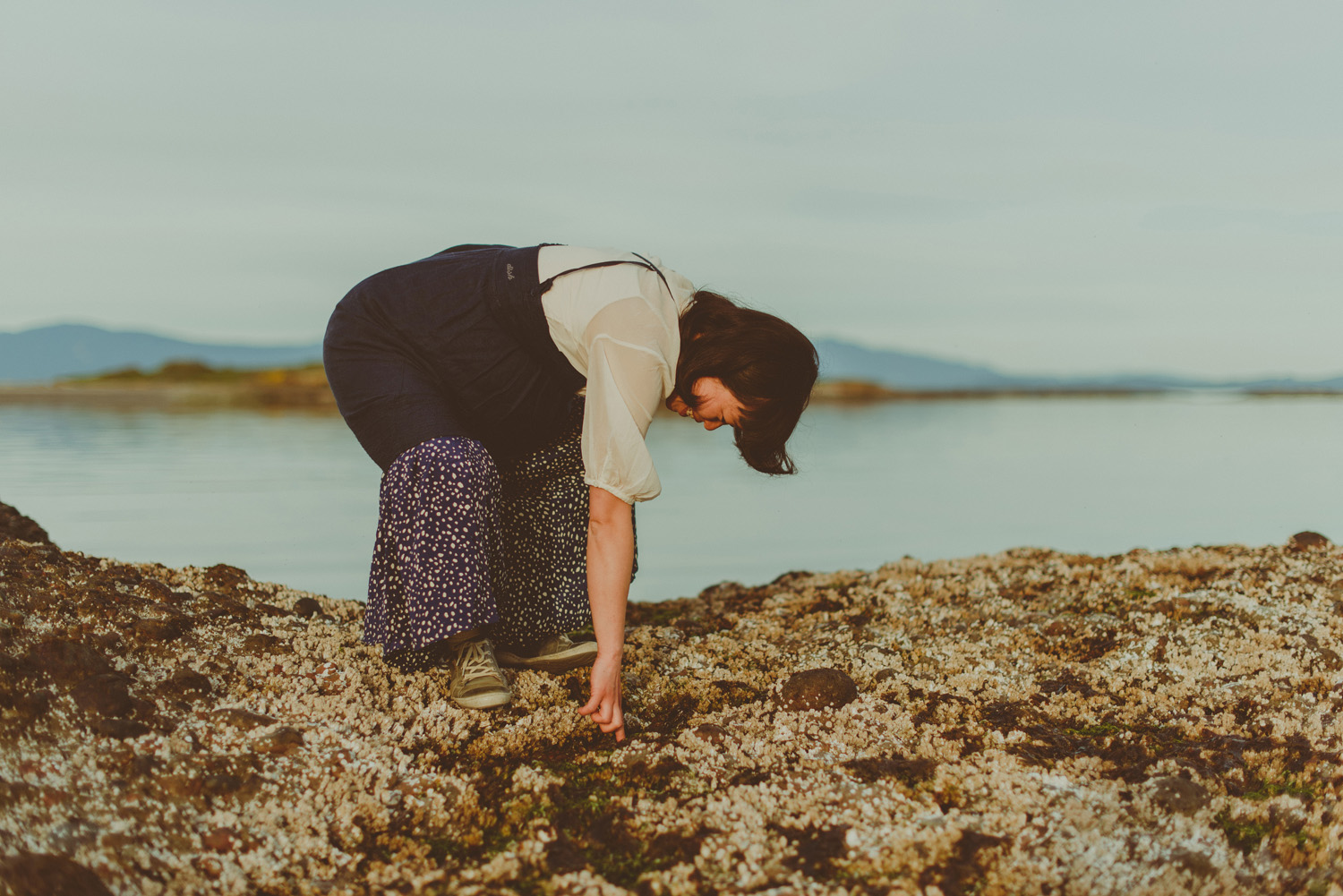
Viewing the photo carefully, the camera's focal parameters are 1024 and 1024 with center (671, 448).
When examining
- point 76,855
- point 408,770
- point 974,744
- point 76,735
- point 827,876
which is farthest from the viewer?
point 974,744

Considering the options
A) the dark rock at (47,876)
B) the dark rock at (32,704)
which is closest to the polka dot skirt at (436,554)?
the dark rock at (32,704)

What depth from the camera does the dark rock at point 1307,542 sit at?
17.3 feet

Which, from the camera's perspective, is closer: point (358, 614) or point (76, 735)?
point (76, 735)

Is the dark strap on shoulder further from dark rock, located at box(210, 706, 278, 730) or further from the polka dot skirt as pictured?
dark rock, located at box(210, 706, 278, 730)

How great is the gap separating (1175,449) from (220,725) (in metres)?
19.8

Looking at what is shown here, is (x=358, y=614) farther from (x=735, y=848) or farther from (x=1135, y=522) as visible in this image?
(x=1135, y=522)

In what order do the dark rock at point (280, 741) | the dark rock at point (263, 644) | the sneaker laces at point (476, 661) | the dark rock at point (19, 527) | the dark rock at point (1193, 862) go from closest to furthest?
the dark rock at point (1193, 862) < the dark rock at point (280, 741) < the sneaker laces at point (476, 661) < the dark rock at point (263, 644) < the dark rock at point (19, 527)

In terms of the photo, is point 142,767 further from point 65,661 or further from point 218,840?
point 65,661

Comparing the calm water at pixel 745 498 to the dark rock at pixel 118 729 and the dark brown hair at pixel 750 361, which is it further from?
the dark rock at pixel 118 729

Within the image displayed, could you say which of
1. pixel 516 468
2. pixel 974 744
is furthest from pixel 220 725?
pixel 974 744

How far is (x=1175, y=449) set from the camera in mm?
19359

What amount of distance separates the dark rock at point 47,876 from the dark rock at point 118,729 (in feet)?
1.77

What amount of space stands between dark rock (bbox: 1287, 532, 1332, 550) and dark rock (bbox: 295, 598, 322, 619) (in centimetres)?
480

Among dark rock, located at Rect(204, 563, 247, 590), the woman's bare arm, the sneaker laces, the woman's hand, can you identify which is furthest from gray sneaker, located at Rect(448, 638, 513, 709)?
dark rock, located at Rect(204, 563, 247, 590)
